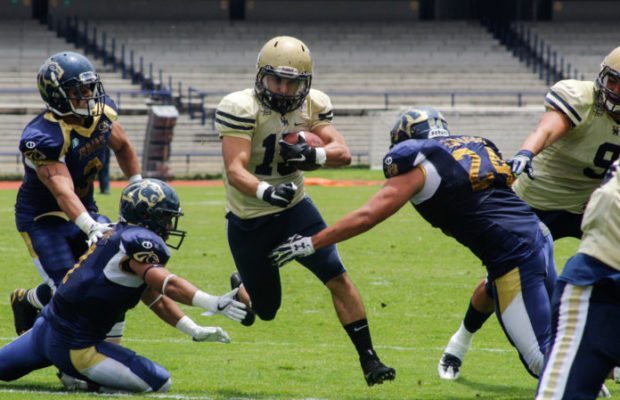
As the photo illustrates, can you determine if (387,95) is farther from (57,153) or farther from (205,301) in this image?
(205,301)

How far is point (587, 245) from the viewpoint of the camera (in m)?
4.05

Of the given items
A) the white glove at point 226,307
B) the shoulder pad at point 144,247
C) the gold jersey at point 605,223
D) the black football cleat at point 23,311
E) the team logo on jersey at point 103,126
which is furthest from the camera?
the black football cleat at point 23,311

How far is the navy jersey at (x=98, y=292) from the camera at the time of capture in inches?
216

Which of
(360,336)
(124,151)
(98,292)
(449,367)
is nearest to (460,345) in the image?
(449,367)

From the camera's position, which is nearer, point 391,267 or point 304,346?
point 304,346

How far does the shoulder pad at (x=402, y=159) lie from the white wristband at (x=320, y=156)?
2.65 feet

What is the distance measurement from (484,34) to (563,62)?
8.85ft

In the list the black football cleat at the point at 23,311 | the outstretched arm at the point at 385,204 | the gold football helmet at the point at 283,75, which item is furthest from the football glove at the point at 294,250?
the black football cleat at the point at 23,311

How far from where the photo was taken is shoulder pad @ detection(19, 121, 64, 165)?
623cm

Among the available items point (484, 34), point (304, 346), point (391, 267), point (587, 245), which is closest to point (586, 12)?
point (484, 34)

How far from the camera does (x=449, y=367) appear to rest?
6246 millimetres

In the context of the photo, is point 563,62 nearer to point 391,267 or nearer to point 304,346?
point 391,267

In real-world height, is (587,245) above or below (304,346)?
above

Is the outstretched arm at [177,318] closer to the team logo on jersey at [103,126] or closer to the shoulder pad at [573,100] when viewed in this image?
the team logo on jersey at [103,126]
